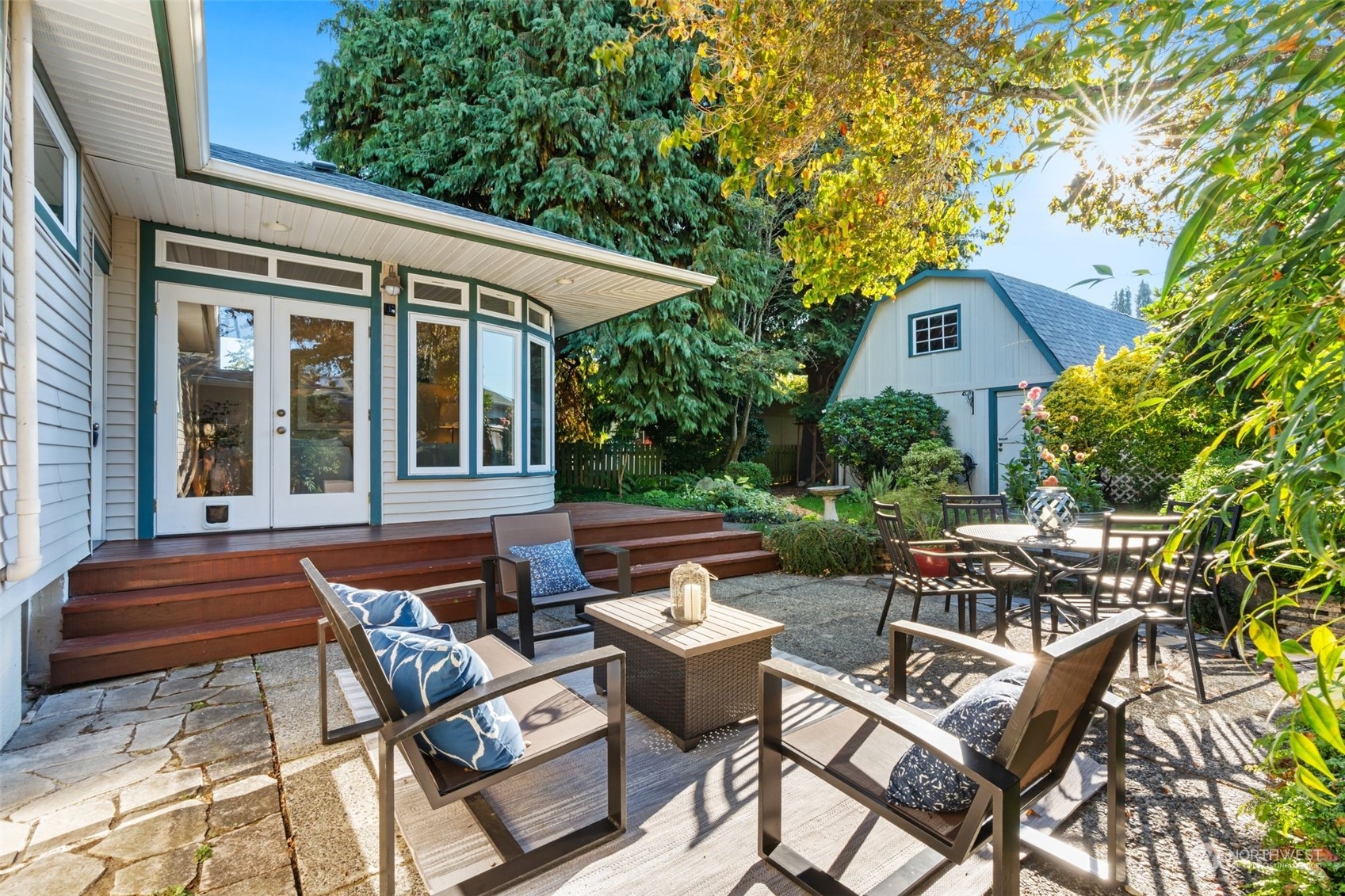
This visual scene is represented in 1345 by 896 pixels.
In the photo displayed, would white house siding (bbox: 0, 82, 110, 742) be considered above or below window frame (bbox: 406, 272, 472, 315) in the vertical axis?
below

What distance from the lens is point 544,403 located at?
750cm

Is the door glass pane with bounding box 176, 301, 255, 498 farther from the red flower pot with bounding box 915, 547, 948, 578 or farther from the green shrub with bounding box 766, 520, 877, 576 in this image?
the red flower pot with bounding box 915, 547, 948, 578

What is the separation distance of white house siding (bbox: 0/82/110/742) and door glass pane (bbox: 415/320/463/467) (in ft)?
7.65

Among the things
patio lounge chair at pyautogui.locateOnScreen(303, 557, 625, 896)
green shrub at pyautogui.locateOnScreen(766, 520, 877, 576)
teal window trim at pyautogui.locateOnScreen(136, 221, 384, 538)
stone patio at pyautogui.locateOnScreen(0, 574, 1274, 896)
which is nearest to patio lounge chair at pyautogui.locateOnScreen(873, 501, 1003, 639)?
stone patio at pyautogui.locateOnScreen(0, 574, 1274, 896)

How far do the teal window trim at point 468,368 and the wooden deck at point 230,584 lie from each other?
0.68m

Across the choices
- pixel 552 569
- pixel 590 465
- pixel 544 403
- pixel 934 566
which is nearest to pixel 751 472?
pixel 590 465

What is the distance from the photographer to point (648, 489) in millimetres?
11125

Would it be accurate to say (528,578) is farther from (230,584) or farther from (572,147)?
(572,147)

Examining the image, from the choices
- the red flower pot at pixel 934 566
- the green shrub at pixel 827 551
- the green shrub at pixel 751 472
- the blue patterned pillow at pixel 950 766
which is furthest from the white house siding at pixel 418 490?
the green shrub at pixel 751 472

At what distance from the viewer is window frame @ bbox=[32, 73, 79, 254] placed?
120 inches

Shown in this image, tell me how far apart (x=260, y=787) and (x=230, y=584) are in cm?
221

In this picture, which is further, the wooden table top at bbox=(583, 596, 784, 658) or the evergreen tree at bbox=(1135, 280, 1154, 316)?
the wooden table top at bbox=(583, 596, 784, 658)

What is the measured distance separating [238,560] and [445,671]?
3236mm

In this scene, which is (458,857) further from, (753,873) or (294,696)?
(294,696)
